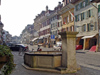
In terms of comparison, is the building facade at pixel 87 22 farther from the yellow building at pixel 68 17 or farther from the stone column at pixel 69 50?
the stone column at pixel 69 50

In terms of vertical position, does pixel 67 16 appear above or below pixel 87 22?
above

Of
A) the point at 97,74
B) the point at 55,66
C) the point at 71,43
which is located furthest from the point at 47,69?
the point at 97,74

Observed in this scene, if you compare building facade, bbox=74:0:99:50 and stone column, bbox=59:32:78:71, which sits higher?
building facade, bbox=74:0:99:50

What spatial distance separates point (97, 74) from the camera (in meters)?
7.63

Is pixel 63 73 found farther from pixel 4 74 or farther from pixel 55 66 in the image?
pixel 4 74

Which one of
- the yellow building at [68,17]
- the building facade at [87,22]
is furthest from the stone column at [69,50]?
the yellow building at [68,17]

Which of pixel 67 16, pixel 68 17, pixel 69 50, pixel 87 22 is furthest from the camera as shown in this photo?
pixel 67 16

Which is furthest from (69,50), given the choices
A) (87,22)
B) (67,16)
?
(67,16)

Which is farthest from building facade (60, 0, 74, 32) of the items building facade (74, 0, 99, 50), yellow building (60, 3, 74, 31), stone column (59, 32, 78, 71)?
stone column (59, 32, 78, 71)

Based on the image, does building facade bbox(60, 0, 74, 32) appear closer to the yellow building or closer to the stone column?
the yellow building

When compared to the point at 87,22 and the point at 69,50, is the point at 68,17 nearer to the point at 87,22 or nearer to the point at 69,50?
the point at 87,22

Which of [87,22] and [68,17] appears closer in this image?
[87,22]

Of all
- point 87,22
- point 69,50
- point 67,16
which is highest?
point 67,16

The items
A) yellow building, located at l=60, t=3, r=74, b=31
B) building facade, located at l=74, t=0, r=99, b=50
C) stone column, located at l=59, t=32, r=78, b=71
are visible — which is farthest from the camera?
yellow building, located at l=60, t=3, r=74, b=31
